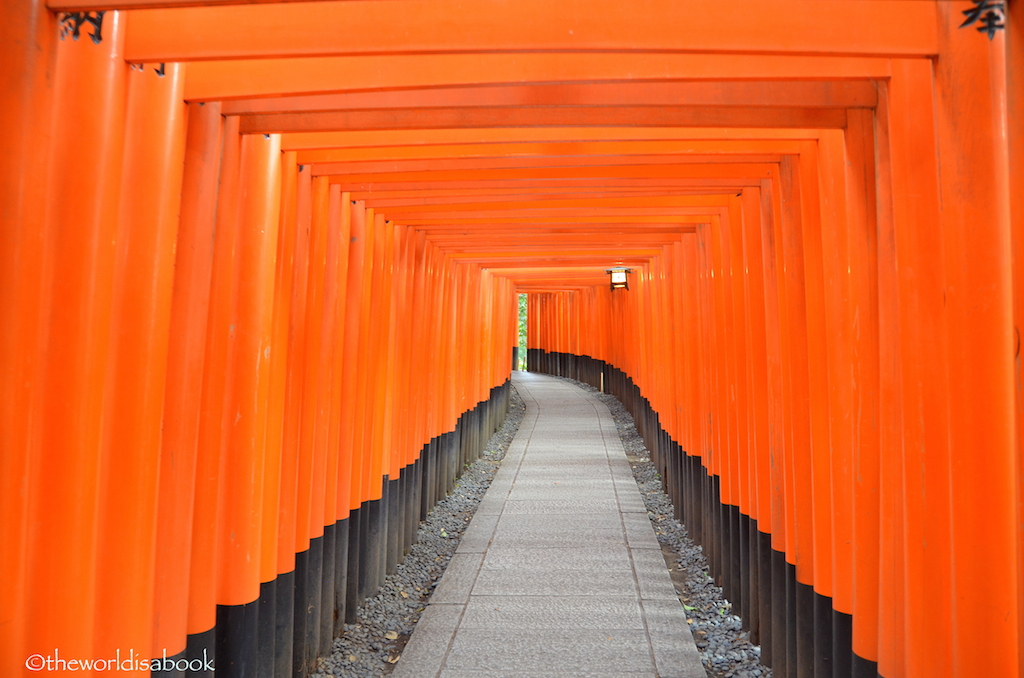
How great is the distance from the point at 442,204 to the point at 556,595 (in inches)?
136

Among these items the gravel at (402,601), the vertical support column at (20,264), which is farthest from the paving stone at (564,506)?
the vertical support column at (20,264)

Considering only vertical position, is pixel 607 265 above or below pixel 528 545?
above

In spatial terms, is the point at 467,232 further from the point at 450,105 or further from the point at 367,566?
the point at 450,105

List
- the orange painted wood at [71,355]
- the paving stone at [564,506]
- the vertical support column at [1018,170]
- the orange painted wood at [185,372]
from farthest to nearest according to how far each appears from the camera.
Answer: the paving stone at [564,506], the orange painted wood at [185,372], the orange painted wood at [71,355], the vertical support column at [1018,170]

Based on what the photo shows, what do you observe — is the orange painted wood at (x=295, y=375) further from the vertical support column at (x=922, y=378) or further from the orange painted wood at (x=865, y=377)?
the vertical support column at (x=922, y=378)

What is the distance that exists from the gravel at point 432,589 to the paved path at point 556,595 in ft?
1.11

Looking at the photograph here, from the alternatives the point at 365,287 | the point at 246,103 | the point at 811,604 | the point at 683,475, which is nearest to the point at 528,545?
the point at 683,475

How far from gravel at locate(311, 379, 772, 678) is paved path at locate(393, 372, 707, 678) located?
0.34 m

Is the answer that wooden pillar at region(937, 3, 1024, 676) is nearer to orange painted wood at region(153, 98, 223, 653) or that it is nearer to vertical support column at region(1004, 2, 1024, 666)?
vertical support column at region(1004, 2, 1024, 666)

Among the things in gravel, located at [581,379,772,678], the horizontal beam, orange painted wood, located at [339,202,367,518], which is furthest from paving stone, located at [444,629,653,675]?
the horizontal beam

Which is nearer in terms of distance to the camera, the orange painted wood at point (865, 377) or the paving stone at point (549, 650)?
the orange painted wood at point (865, 377)

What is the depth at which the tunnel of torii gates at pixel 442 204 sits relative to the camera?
2.06 metres

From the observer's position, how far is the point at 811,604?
12.5 feet

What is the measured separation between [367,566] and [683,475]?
13.7 feet
